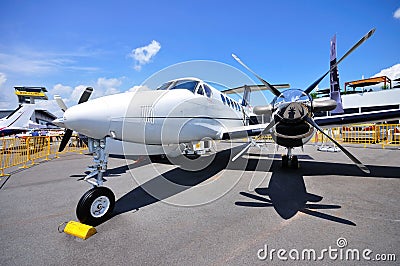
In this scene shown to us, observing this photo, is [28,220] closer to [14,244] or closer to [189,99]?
[14,244]

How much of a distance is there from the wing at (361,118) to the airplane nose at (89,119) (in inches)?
247

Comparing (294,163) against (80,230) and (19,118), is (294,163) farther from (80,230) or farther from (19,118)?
(19,118)

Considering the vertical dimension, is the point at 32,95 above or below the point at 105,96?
above

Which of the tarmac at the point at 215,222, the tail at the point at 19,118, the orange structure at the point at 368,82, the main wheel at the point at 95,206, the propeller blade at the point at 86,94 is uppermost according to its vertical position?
the orange structure at the point at 368,82

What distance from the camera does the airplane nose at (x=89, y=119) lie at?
3570mm

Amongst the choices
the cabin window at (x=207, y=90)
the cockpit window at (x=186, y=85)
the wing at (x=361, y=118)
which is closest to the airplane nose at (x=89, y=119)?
the cockpit window at (x=186, y=85)

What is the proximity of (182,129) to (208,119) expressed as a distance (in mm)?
1444

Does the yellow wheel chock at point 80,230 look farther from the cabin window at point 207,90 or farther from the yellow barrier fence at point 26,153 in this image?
the yellow barrier fence at point 26,153

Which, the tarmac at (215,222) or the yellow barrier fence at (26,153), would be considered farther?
the yellow barrier fence at (26,153)

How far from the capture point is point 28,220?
381 cm

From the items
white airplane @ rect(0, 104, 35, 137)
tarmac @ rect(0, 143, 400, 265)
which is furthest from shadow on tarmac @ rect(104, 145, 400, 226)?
white airplane @ rect(0, 104, 35, 137)

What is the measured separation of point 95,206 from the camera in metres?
3.60

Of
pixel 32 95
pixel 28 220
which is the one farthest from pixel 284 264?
pixel 32 95

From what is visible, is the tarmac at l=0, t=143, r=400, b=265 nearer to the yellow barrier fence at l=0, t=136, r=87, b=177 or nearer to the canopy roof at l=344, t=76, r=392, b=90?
the yellow barrier fence at l=0, t=136, r=87, b=177
